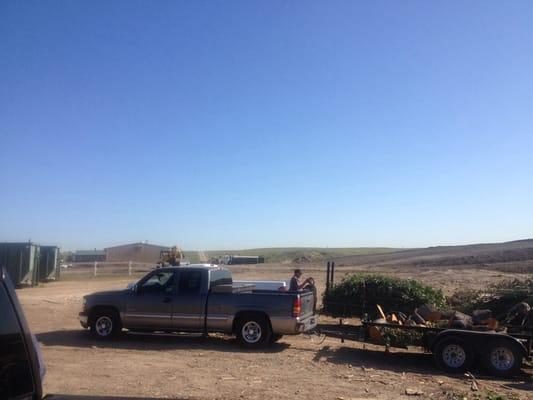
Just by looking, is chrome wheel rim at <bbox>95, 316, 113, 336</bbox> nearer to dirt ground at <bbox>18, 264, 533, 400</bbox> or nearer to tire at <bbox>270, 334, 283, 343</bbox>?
dirt ground at <bbox>18, 264, 533, 400</bbox>

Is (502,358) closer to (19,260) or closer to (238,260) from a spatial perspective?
(19,260)

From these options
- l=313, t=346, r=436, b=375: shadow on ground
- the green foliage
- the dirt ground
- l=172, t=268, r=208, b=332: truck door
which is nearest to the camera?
the dirt ground

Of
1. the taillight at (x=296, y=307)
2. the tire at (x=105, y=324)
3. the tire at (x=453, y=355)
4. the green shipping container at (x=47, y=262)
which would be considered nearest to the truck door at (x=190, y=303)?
the tire at (x=105, y=324)

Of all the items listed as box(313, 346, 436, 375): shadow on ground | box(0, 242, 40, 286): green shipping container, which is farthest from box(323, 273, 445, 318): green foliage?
box(0, 242, 40, 286): green shipping container

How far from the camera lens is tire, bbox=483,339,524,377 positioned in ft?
33.9

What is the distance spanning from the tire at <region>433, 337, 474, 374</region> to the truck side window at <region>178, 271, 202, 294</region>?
549 cm

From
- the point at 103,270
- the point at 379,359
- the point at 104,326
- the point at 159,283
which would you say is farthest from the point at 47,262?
the point at 379,359

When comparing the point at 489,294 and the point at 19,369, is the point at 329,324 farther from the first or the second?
the point at 19,369

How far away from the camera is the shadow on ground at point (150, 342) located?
12445 millimetres

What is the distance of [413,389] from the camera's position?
8984mm

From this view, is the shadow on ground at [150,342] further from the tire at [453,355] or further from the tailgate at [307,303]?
the tire at [453,355]

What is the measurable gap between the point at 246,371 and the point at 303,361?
1558mm

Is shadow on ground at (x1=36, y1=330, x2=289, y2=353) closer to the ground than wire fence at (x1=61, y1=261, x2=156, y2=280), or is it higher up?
closer to the ground

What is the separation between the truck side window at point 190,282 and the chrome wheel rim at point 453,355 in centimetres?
561
